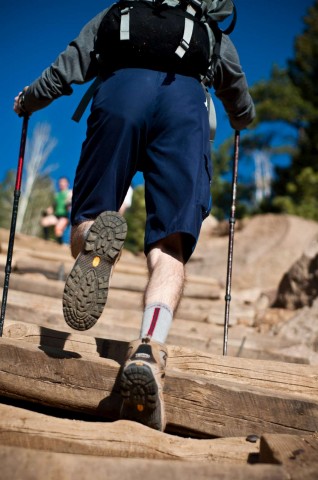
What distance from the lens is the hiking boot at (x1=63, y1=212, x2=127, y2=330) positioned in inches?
92.2

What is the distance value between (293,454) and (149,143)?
1546 mm

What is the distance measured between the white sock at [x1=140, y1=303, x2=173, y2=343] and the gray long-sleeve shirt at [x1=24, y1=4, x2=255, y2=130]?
1.19 m

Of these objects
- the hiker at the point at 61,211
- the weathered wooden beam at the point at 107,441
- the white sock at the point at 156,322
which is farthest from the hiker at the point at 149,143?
the hiker at the point at 61,211

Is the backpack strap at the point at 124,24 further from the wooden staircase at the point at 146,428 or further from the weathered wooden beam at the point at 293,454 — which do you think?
the weathered wooden beam at the point at 293,454

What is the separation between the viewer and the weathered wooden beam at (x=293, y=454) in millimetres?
1528

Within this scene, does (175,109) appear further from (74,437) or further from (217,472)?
(217,472)

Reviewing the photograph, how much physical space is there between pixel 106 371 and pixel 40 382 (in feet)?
0.95

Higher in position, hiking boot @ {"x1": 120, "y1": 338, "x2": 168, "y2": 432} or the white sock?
the white sock

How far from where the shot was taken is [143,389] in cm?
203

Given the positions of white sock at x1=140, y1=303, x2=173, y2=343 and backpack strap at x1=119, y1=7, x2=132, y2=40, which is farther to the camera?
backpack strap at x1=119, y1=7, x2=132, y2=40

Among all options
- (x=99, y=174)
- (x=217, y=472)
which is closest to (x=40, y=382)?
(x=99, y=174)

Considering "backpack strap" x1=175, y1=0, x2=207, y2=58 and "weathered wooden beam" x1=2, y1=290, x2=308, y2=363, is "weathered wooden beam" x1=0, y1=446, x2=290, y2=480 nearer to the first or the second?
"backpack strap" x1=175, y1=0, x2=207, y2=58

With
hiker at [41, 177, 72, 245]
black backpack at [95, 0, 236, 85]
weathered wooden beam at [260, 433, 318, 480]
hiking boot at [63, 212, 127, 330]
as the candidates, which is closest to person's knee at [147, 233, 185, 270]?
hiking boot at [63, 212, 127, 330]

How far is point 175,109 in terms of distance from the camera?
2637 millimetres
